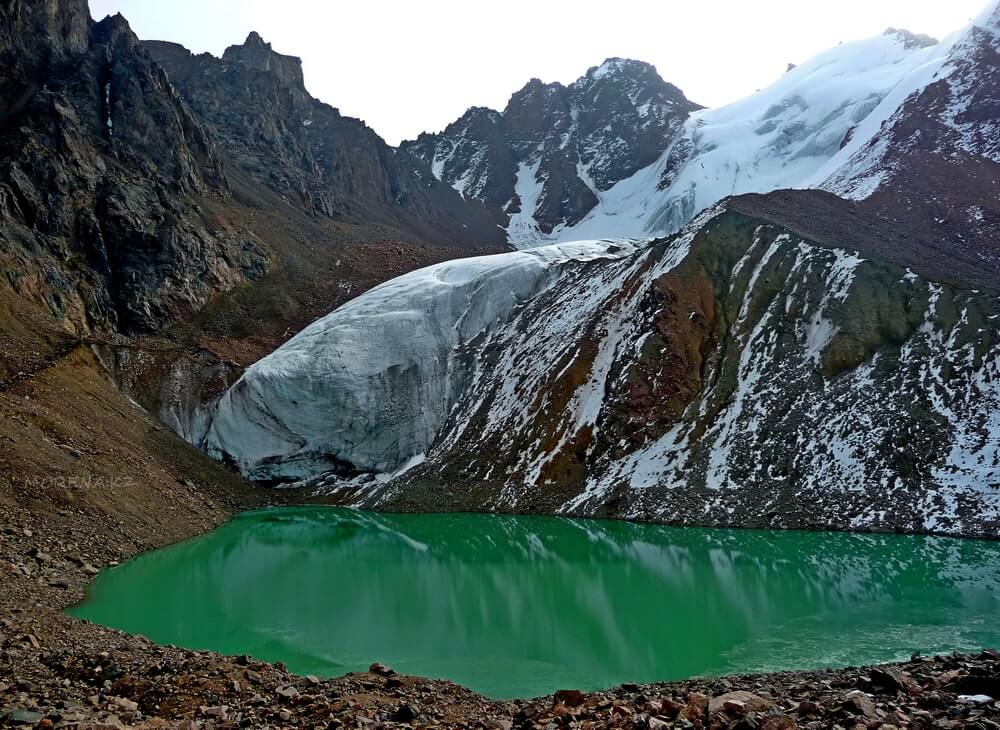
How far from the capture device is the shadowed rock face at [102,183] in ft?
182

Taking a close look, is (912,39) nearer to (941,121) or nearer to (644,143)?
(644,143)

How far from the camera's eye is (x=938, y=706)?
727 cm

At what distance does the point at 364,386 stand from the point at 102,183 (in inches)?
1366

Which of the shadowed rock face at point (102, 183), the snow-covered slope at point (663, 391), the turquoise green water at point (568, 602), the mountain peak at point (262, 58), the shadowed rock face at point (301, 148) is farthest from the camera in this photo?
the mountain peak at point (262, 58)

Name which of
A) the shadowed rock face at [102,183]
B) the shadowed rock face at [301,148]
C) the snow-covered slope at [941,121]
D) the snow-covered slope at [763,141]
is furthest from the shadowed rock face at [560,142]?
the shadowed rock face at [102,183]

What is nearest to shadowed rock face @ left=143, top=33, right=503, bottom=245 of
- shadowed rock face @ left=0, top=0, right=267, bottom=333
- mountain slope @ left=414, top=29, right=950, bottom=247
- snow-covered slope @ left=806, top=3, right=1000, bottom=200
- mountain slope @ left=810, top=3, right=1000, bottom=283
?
shadowed rock face @ left=0, top=0, right=267, bottom=333

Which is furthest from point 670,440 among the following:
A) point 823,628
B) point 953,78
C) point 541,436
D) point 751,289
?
point 953,78

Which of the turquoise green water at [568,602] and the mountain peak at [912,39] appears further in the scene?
the mountain peak at [912,39]

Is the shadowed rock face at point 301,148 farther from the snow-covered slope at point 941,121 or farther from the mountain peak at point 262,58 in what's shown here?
the snow-covered slope at point 941,121

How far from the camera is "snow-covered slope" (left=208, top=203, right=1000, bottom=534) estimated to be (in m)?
30.7

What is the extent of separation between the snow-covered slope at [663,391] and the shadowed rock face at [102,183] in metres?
16.0

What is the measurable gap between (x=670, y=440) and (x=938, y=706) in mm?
30625

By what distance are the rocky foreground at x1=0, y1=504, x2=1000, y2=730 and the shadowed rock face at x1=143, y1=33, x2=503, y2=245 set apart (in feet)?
307

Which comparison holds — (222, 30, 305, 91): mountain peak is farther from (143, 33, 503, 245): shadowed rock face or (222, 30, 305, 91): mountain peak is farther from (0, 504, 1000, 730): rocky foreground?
(0, 504, 1000, 730): rocky foreground
